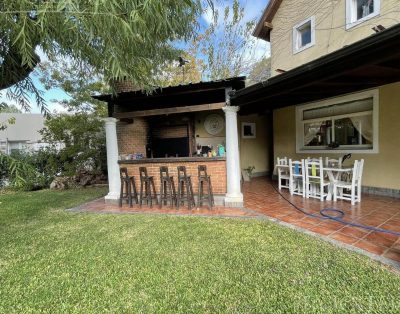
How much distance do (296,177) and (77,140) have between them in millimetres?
8310

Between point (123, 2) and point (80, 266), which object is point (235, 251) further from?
point (123, 2)

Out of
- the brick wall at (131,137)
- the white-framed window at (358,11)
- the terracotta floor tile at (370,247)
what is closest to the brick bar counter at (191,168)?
the brick wall at (131,137)

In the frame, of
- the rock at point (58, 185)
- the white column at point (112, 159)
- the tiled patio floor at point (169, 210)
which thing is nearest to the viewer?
the tiled patio floor at point (169, 210)

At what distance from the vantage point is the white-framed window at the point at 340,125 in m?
5.52

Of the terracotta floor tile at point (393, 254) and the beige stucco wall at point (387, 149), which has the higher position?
the beige stucco wall at point (387, 149)

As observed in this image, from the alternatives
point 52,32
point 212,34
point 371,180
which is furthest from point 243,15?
point 52,32

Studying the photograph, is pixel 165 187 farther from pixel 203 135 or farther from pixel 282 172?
pixel 203 135

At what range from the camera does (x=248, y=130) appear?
9117 mm

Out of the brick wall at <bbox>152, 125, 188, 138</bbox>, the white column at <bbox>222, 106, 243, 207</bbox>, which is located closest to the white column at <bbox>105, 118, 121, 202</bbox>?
the brick wall at <bbox>152, 125, 188, 138</bbox>

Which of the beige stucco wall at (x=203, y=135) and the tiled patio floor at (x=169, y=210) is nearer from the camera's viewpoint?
the tiled patio floor at (x=169, y=210)

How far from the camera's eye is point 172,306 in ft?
6.64

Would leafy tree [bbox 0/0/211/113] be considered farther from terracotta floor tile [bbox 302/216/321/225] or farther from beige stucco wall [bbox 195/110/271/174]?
beige stucco wall [bbox 195/110/271/174]

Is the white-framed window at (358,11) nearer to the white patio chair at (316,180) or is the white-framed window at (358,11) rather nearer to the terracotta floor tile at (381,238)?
the white patio chair at (316,180)

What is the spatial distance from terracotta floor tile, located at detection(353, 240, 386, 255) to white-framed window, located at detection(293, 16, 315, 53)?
5.92 metres
